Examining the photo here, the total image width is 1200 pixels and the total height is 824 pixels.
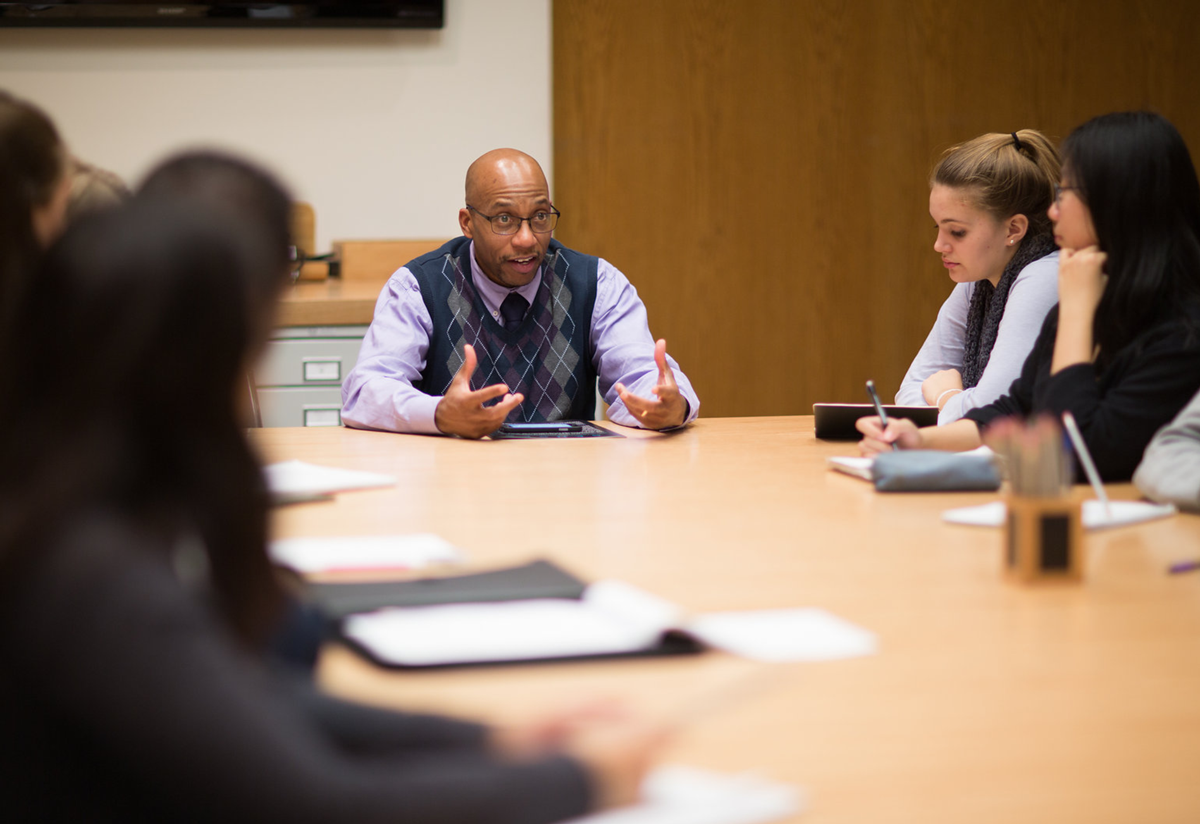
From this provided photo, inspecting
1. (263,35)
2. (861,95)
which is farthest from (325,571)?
(861,95)

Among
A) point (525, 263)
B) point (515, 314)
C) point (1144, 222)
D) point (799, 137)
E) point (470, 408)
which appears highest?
point (799, 137)

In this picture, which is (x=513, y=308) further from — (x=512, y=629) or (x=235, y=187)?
(x=235, y=187)

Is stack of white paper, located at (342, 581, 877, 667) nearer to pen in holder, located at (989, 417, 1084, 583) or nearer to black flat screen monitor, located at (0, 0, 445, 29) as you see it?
pen in holder, located at (989, 417, 1084, 583)

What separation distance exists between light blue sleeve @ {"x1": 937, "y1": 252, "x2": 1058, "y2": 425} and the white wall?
1.96 m

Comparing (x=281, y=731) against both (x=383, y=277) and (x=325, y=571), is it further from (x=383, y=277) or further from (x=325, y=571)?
(x=383, y=277)

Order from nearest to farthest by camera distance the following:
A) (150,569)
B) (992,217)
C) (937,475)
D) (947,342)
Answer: (150,569), (937,475), (992,217), (947,342)

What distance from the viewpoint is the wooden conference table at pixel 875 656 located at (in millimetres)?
731

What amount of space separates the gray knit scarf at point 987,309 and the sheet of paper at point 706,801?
190cm

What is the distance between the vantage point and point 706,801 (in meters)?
0.66

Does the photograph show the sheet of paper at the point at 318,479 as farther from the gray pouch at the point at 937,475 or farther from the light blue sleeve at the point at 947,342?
the light blue sleeve at the point at 947,342

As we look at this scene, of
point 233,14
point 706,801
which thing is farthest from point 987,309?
point 233,14

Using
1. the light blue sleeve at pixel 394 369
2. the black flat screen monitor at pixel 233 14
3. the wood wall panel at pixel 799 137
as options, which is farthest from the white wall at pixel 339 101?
the light blue sleeve at pixel 394 369

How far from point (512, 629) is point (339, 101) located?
317 centimetres

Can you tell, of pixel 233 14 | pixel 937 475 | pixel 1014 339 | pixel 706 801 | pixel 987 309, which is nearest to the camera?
pixel 706 801
